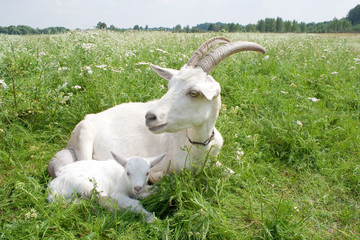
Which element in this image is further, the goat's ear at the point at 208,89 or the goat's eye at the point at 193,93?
the goat's eye at the point at 193,93

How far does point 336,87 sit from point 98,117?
15.1 ft

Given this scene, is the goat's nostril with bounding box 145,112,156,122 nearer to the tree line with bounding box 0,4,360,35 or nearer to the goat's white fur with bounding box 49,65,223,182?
the goat's white fur with bounding box 49,65,223,182

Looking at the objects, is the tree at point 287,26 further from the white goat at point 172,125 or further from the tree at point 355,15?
the white goat at point 172,125

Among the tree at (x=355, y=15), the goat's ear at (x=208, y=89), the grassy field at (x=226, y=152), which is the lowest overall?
the grassy field at (x=226, y=152)

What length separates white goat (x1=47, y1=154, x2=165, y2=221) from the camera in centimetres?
259

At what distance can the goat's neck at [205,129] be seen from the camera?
268 centimetres

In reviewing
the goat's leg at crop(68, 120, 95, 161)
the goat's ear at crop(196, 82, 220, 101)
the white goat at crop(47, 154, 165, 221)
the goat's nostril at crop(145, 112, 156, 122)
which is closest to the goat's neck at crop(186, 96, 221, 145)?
the goat's ear at crop(196, 82, 220, 101)

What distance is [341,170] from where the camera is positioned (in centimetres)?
352

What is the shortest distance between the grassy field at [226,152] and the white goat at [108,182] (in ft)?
0.38

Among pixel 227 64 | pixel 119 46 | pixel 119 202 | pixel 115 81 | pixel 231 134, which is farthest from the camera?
pixel 119 46

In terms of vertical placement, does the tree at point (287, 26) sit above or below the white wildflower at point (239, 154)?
above

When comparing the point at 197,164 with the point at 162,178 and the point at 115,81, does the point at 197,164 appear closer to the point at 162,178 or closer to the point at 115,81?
the point at 162,178

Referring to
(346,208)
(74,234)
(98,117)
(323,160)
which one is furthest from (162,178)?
(323,160)

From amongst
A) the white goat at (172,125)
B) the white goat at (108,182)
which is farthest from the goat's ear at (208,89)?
the white goat at (108,182)
